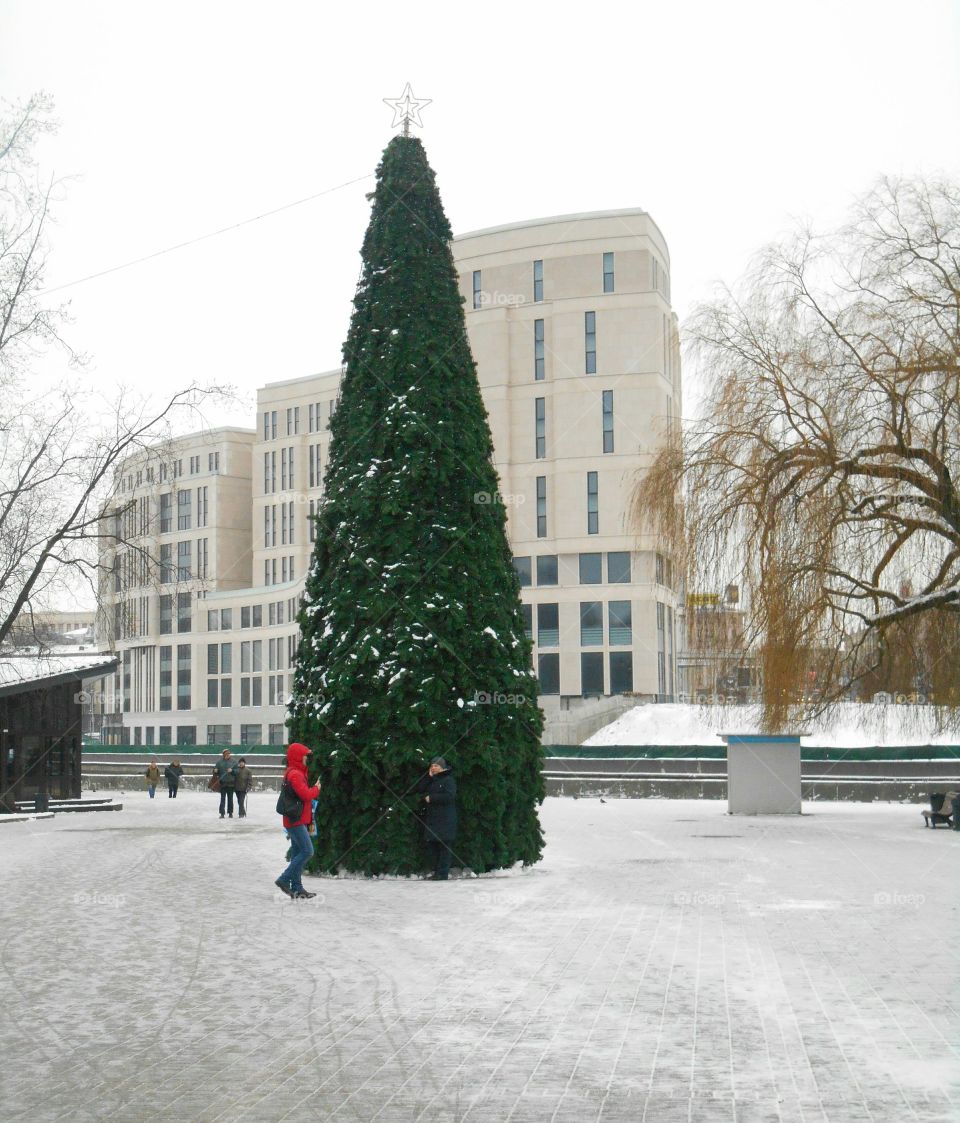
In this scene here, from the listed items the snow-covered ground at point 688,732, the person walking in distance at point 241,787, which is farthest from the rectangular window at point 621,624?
the person walking in distance at point 241,787

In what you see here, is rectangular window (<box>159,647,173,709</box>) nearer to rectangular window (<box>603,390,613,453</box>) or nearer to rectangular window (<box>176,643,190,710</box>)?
rectangular window (<box>176,643,190,710</box>)

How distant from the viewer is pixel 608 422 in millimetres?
75812

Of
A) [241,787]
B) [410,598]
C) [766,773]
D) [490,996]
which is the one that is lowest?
[241,787]

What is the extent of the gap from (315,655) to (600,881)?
14.2 feet


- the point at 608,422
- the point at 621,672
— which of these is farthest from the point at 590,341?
the point at 621,672

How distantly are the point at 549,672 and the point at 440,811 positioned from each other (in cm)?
6061

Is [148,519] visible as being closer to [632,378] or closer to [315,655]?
[315,655]

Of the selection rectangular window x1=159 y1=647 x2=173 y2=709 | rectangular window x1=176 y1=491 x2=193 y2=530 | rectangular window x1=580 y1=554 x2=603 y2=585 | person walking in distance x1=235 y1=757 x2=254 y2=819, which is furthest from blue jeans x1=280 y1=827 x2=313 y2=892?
rectangular window x1=159 y1=647 x2=173 y2=709

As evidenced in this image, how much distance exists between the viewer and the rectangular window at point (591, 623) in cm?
7575

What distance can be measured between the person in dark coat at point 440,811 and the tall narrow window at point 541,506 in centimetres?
6080

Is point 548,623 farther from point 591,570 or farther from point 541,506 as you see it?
point 541,506

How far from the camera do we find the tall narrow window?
77188mm

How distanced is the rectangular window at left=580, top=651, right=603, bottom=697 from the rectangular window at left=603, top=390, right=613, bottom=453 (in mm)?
10805

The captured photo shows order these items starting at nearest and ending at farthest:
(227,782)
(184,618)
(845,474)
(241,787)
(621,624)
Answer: (845,474) → (227,782) → (241,787) → (621,624) → (184,618)
